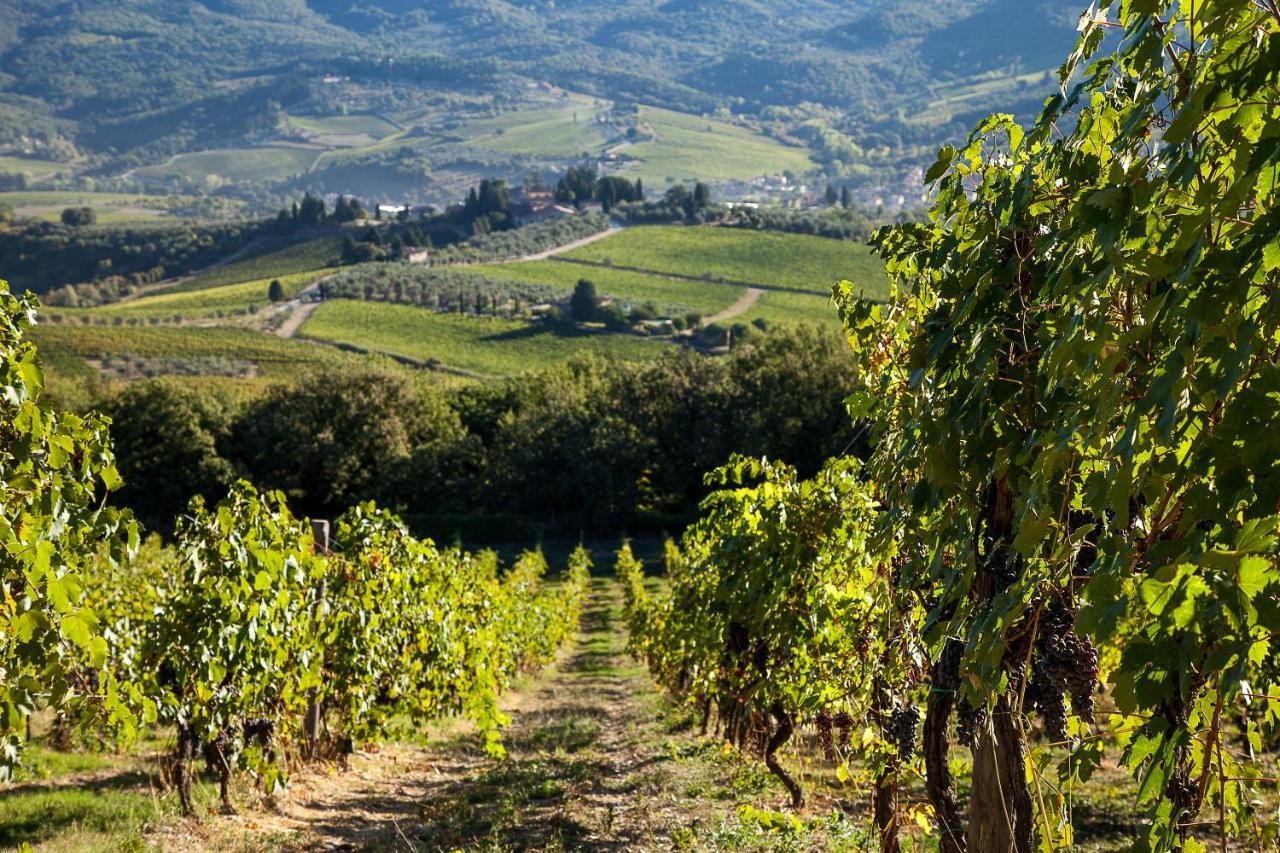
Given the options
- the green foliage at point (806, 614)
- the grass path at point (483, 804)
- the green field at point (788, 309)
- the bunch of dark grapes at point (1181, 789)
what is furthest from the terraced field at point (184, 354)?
the bunch of dark grapes at point (1181, 789)

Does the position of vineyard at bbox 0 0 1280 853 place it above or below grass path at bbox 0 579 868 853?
above

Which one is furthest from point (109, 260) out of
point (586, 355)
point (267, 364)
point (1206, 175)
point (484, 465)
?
point (1206, 175)

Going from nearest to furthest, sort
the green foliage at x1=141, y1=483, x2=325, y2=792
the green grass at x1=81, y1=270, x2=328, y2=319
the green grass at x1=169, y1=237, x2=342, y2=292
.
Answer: the green foliage at x1=141, y1=483, x2=325, y2=792
the green grass at x1=81, y1=270, x2=328, y2=319
the green grass at x1=169, y1=237, x2=342, y2=292

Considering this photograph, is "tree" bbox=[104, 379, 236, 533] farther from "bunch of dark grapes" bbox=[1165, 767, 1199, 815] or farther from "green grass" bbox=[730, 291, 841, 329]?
"bunch of dark grapes" bbox=[1165, 767, 1199, 815]

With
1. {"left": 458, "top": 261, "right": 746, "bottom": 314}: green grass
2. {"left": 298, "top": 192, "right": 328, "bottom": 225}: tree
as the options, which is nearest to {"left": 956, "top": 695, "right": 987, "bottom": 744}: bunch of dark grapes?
{"left": 458, "top": 261, "right": 746, "bottom": 314}: green grass

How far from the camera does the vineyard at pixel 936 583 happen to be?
1.80 metres

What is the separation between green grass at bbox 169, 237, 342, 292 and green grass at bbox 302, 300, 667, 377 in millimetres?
28526

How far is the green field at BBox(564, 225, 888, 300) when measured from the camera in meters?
90.1

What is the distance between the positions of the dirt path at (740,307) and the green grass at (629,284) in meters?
0.69

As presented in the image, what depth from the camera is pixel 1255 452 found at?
5.45 feet

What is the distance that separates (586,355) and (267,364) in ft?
79.9

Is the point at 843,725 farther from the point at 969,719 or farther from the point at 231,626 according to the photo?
the point at 231,626

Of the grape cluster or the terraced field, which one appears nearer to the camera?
the grape cluster

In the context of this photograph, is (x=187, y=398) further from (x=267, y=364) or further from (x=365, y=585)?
(x=365, y=585)
